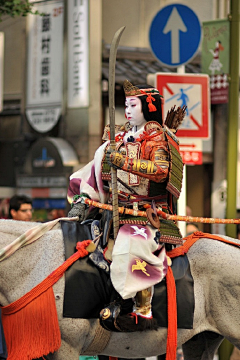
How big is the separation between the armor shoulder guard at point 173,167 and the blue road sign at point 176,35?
3.24 metres

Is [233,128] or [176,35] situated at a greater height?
[176,35]

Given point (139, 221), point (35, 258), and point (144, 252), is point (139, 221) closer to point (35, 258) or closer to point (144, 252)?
point (144, 252)

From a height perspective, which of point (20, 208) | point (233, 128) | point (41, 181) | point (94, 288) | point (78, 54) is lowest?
point (41, 181)

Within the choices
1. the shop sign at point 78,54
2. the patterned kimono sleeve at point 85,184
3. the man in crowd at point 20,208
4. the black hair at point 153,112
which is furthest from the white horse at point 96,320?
the shop sign at point 78,54

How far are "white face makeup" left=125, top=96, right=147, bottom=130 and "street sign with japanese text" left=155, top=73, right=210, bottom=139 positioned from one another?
114 inches

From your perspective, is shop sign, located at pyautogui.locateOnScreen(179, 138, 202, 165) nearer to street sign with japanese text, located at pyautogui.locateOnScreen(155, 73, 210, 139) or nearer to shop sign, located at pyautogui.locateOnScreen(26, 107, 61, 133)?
street sign with japanese text, located at pyautogui.locateOnScreen(155, 73, 210, 139)

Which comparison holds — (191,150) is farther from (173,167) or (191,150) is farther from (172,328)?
(172,328)

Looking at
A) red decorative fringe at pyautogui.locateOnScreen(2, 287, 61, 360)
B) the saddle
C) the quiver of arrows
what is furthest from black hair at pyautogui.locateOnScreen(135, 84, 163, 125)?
red decorative fringe at pyautogui.locateOnScreen(2, 287, 61, 360)

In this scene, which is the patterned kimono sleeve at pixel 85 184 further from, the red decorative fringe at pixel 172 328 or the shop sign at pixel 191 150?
the shop sign at pixel 191 150

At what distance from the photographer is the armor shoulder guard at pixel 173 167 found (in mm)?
4555

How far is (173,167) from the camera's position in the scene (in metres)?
4.57

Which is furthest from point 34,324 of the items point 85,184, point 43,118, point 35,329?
point 43,118

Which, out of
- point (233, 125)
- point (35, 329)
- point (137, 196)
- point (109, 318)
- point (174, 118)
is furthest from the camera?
point (233, 125)

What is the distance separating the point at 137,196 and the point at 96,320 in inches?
39.0
